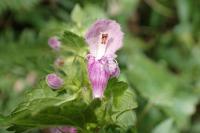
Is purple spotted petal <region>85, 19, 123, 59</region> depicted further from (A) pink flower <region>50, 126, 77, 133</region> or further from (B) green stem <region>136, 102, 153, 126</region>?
(B) green stem <region>136, 102, 153, 126</region>

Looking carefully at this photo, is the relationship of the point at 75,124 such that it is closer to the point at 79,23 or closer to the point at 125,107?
the point at 125,107

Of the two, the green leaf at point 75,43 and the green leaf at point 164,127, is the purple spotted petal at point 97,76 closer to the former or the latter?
the green leaf at point 75,43

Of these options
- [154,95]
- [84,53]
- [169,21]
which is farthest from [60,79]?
[169,21]

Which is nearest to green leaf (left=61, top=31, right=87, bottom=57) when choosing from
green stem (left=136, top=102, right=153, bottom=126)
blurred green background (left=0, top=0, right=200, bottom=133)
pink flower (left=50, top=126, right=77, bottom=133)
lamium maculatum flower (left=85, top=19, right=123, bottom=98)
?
lamium maculatum flower (left=85, top=19, right=123, bottom=98)

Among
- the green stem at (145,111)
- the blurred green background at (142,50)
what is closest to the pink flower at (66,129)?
the blurred green background at (142,50)

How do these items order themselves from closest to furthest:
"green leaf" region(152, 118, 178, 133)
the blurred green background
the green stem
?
"green leaf" region(152, 118, 178, 133) → the green stem → the blurred green background

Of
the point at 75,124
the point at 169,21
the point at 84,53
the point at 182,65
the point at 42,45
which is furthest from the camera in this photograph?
the point at 169,21
